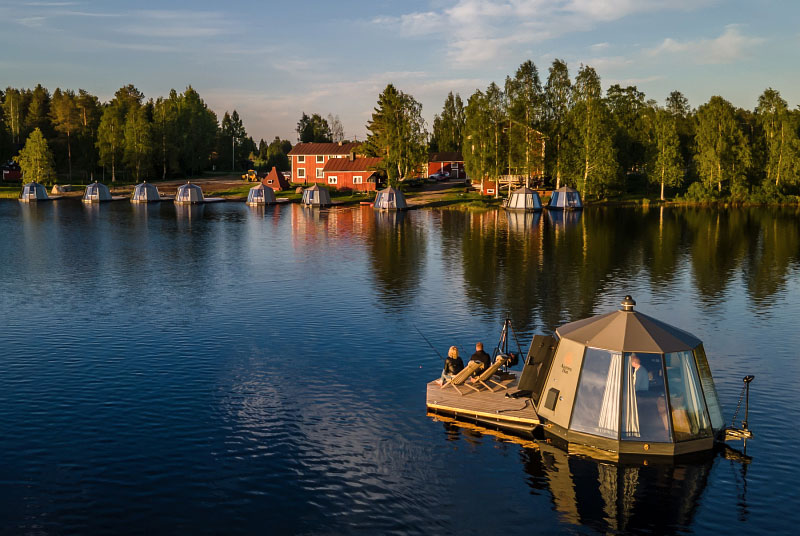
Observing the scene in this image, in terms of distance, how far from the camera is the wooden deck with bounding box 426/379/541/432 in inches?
896

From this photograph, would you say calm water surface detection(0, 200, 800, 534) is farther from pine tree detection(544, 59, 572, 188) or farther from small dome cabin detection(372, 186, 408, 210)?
pine tree detection(544, 59, 572, 188)

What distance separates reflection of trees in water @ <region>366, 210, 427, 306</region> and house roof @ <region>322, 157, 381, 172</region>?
42748 mm

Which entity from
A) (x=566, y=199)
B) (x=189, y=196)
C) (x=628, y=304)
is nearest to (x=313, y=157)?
(x=189, y=196)

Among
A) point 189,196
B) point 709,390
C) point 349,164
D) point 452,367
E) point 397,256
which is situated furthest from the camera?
point 349,164

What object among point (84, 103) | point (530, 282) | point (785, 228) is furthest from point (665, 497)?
point (84, 103)

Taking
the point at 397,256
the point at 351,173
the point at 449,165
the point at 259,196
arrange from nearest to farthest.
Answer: the point at 397,256
the point at 259,196
the point at 351,173
the point at 449,165

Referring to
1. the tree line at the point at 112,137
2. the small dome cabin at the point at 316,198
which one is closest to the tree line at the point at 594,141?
the small dome cabin at the point at 316,198

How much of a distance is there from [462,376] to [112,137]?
152 meters

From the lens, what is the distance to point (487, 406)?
2359 centimetres

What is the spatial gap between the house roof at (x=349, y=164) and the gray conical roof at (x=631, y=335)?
118m

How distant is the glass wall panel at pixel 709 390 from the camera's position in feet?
68.9

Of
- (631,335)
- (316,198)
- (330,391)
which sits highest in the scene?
(316,198)

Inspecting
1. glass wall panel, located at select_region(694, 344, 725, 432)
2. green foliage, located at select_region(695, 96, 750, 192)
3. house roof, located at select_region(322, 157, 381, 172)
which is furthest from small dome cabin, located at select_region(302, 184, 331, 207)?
glass wall panel, located at select_region(694, 344, 725, 432)

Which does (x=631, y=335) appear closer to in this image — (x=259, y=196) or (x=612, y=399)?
(x=612, y=399)
